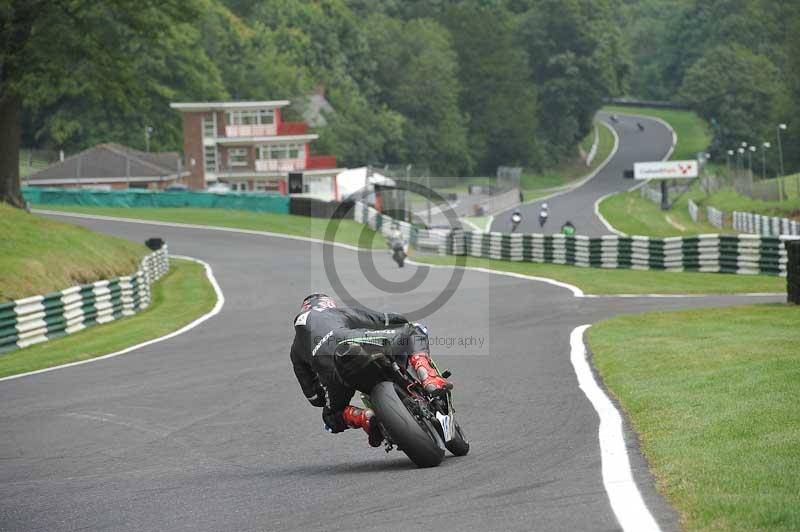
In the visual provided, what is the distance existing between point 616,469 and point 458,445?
134cm

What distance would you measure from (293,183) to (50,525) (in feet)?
225

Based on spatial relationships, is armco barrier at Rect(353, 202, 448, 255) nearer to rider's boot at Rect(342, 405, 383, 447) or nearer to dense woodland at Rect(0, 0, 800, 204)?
rider's boot at Rect(342, 405, 383, 447)

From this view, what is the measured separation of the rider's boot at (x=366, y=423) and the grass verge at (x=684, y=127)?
130m

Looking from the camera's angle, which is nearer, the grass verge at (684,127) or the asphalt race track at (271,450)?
the asphalt race track at (271,450)

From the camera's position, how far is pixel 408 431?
26.8 ft

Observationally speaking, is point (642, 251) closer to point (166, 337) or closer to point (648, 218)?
point (166, 337)

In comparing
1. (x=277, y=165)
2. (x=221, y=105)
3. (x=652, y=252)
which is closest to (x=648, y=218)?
(x=277, y=165)

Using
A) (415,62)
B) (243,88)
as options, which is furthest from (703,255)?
(415,62)

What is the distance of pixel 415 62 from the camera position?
130 m

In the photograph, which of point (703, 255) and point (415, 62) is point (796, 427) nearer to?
point (703, 255)

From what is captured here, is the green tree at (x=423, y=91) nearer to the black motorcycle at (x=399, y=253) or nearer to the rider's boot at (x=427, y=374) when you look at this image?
the black motorcycle at (x=399, y=253)

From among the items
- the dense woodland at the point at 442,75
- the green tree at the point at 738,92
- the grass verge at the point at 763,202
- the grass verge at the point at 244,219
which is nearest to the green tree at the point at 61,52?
the grass verge at the point at 244,219

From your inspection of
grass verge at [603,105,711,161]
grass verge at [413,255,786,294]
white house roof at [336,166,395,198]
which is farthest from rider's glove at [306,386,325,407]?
grass verge at [603,105,711,161]

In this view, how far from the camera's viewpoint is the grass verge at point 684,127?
138 meters
